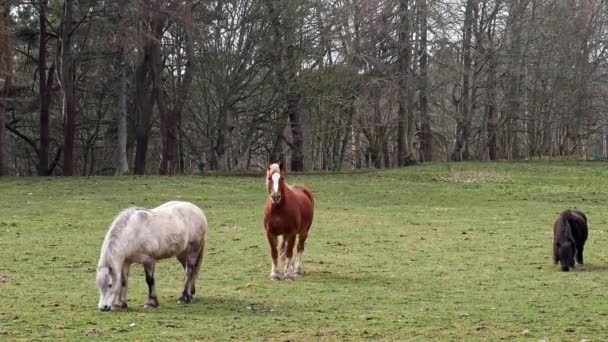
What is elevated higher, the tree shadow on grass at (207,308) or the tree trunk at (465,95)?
the tree trunk at (465,95)

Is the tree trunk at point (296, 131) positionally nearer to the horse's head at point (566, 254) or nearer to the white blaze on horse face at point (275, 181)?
the horse's head at point (566, 254)

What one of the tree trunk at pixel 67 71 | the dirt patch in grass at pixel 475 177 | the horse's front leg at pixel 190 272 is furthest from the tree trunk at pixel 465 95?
the horse's front leg at pixel 190 272

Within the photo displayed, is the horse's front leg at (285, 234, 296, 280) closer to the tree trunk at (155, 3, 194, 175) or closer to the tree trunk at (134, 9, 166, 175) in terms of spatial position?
the tree trunk at (155, 3, 194, 175)

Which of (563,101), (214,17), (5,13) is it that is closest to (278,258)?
(5,13)

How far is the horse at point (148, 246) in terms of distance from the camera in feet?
31.9

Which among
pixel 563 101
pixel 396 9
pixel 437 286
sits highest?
pixel 396 9

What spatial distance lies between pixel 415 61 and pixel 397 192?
543 inches

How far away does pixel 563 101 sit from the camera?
2046 inches

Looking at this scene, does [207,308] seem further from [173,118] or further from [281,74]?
[173,118]

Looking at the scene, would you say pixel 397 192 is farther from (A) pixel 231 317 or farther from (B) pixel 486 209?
(A) pixel 231 317

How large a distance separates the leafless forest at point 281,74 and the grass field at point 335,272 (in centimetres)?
860

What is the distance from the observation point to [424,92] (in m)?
45.9

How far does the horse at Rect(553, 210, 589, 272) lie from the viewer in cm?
1409

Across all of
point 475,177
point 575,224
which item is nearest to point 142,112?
point 475,177
